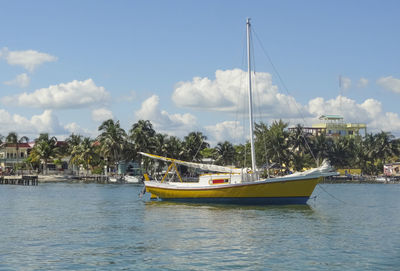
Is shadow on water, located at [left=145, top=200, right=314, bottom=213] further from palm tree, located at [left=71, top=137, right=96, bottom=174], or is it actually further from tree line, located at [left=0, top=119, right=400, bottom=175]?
palm tree, located at [left=71, top=137, right=96, bottom=174]

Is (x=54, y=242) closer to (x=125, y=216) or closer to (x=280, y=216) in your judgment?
(x=125, y=216)

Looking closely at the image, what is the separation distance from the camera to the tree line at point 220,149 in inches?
4806

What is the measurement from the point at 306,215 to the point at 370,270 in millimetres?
19908

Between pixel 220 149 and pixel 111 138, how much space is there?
30961 mm

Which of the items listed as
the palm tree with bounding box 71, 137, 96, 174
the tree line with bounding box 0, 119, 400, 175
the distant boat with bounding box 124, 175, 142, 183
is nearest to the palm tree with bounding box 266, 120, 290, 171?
the tree line with bounding box 0, 119, 400, 175

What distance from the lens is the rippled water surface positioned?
22.1 m

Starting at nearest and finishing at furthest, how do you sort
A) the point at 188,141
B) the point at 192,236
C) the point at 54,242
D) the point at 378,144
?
the point at 54,242 → the point at 192,236 → the point at 188,141 → the point at 378,144

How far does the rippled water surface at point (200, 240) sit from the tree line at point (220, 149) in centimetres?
7493

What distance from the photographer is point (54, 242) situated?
27.2 meters

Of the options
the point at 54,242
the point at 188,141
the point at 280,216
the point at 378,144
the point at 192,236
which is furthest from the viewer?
the point at 378,144

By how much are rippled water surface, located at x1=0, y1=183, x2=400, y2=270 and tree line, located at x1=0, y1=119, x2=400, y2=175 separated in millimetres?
74935

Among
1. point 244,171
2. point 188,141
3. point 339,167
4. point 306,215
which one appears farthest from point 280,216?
point 339,167

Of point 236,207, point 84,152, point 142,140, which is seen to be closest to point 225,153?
point 142,140

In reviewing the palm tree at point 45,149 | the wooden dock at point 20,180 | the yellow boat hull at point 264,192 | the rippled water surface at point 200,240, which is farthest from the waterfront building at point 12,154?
the yellow boat hull at point 264,192
